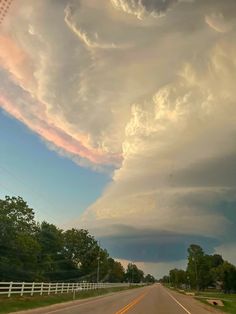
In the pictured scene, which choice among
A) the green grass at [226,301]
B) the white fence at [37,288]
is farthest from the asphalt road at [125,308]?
the white fence at [37,288]

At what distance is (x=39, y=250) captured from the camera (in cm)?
7831

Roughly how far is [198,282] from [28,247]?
66.9 metres

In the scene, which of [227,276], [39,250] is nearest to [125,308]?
[39,250]

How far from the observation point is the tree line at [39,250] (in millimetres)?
66375

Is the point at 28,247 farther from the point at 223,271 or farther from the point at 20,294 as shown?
the point at 223,271

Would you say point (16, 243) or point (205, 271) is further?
point (205, 271)

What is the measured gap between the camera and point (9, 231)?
66.5 metres

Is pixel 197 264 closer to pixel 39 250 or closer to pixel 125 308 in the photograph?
pixel 39 250

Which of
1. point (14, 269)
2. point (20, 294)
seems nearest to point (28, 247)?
point (14, 269)

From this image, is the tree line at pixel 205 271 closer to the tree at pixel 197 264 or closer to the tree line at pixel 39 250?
the tree at pixel 197 264

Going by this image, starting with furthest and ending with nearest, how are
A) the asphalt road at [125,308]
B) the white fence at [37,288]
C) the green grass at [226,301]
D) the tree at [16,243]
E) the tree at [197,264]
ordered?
the tree at [197,264], the tree at [16,243], the green grass at [226,301], the white fence at [37,288], the asphalt road at [125,308]

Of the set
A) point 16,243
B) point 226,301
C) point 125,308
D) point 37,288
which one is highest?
point 16,243

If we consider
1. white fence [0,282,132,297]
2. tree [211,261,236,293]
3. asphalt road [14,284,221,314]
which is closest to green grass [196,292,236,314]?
asphalt road [14,284,221,314]

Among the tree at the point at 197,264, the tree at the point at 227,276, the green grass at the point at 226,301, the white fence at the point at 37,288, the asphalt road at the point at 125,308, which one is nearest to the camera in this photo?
the asphalt road at the point at 125,308
